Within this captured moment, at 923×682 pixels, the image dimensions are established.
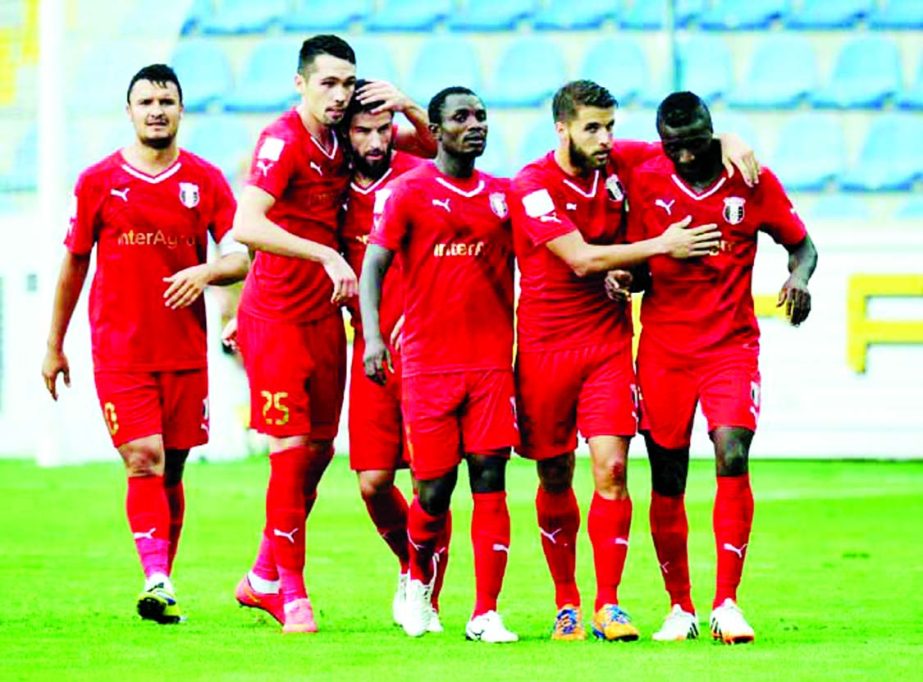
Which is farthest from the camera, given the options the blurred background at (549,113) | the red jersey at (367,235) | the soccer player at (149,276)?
the blurred background at (549,113)

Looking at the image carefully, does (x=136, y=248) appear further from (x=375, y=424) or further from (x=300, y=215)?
(x=375, y=424)

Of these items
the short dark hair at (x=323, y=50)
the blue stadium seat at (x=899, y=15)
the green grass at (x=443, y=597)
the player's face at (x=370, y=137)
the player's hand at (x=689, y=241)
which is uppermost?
the blue stadium seat at (x=899, y=15)

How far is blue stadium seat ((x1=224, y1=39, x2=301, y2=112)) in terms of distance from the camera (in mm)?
22766

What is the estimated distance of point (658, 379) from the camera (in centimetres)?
830

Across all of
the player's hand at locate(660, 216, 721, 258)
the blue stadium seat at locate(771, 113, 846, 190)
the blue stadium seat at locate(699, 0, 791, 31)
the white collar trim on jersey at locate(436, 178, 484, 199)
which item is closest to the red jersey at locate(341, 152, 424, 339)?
the white collar trim on jersey at locate(436, 178, 484, 199)

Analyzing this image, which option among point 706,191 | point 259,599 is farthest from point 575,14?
point 706,191

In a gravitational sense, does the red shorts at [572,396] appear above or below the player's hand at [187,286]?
below

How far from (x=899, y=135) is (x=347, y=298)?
14.2 metres

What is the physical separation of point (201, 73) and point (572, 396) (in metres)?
15.2

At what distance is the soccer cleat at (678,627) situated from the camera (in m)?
8.09

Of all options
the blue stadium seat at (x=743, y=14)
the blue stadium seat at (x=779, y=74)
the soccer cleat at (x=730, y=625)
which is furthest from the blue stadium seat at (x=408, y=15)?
the soccer cleat at (x=730, y=625)

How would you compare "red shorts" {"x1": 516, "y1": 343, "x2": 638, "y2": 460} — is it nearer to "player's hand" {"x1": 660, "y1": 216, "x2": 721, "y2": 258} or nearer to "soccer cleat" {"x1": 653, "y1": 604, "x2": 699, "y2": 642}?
"player's hand" {"x1": 660, "y1": 216, "x2": 721, "y2": 258}

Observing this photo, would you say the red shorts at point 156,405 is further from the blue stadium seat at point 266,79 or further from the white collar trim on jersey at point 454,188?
the blue stadium seat at point 266,79

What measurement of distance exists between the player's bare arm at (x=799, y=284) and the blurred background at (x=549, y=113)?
1024cm
